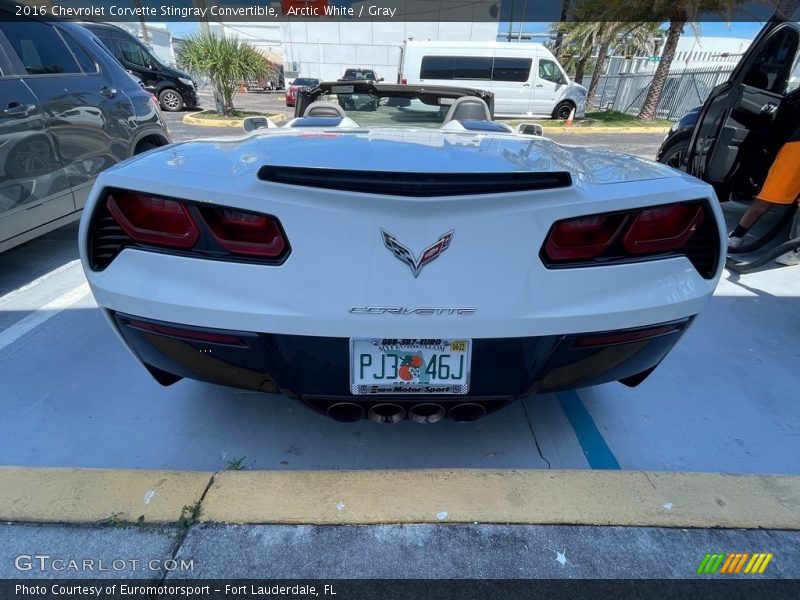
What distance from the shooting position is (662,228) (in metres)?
1.47

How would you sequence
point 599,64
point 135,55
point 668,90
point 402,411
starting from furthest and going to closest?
point 599,64 → point 668,90 → point 135,55 → point 402,411

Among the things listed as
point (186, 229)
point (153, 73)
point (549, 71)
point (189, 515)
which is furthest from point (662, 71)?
point (189, 515)

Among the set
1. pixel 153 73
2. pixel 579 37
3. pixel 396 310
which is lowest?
pixel 153 73

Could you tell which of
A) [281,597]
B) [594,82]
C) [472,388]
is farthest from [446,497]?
[594,82]

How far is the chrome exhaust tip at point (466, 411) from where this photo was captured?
154 centimetres

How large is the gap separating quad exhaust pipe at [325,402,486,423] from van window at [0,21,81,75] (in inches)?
135

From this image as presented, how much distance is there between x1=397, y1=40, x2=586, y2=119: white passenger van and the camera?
49.6 ft

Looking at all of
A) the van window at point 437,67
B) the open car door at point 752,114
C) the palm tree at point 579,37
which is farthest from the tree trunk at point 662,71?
the open car door at point 752,114

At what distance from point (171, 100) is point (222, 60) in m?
3.05

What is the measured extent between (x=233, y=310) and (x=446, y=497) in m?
0.97

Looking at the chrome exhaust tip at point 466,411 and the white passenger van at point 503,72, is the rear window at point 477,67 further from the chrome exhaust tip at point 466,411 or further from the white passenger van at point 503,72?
the chrome exhaust tip at point 466,411

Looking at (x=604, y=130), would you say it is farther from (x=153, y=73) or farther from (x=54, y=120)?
(x=54, y=120)

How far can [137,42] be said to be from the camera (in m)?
13.7

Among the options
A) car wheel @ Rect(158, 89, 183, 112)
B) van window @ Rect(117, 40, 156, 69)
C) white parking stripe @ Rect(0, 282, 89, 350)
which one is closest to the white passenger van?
car wheel @ Rect(158, 89, 183, 112)
